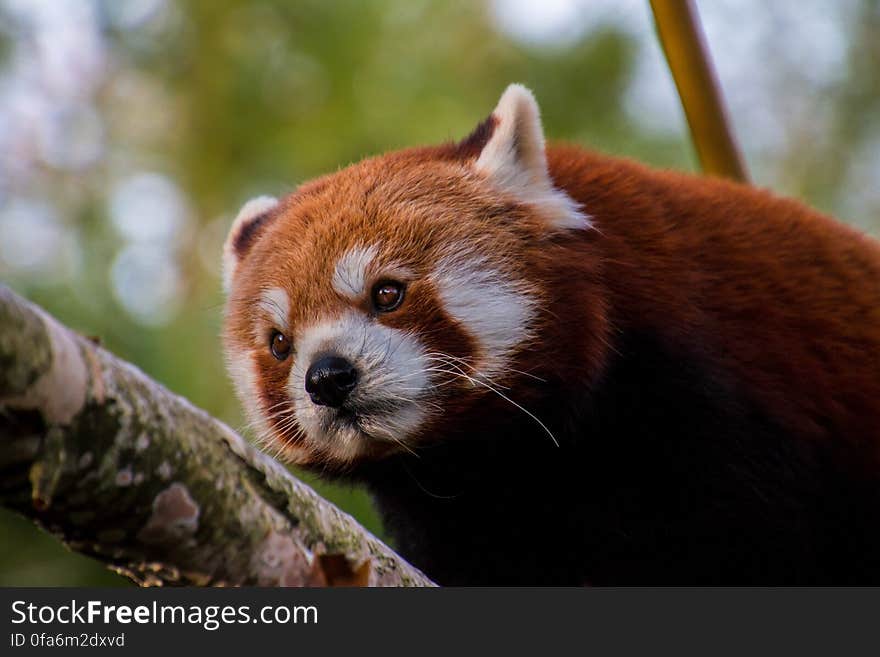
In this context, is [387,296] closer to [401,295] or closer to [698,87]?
[401,295]

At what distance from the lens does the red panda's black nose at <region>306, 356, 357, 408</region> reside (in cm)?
266

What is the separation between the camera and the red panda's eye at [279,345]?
295 centimetres

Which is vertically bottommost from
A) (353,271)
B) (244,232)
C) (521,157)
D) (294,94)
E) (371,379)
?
(371,379)

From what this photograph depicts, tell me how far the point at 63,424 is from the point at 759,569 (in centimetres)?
205

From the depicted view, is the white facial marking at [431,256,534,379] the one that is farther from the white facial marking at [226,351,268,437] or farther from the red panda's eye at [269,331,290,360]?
the white facial marking at [226,351,268,437]

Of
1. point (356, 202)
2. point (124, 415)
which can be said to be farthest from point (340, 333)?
point (124, 415)

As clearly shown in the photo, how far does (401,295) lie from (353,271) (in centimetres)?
15

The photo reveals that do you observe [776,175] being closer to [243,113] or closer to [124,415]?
[243,113]

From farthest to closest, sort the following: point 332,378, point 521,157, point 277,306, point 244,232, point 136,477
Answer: point 244,232
point 521,157
point 277,306
point 332,378
point 136,477

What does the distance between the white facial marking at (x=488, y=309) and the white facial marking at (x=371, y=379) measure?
17cm

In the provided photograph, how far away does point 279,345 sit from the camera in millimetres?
2982

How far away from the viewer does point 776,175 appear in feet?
24.9

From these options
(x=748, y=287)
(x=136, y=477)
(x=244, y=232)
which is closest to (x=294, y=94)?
(x=244, y=232)

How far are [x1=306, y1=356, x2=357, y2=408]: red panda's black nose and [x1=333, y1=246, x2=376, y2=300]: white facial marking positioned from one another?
22 centimetres
